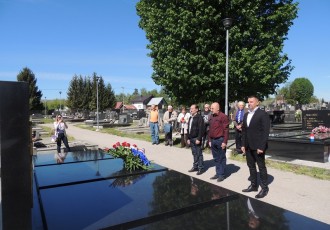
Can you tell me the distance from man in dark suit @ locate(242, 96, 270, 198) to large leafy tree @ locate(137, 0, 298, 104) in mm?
8976

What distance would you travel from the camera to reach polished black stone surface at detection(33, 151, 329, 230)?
10.5 feet

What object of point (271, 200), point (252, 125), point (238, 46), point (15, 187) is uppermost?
point (238, 46)

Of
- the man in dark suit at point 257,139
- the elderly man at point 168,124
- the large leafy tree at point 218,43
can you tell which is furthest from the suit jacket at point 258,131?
the large leafy tree at point 218,43

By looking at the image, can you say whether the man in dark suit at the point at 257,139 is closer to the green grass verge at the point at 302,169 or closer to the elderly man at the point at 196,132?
the elderly man at the point at 196,132

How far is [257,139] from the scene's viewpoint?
5.65 meters

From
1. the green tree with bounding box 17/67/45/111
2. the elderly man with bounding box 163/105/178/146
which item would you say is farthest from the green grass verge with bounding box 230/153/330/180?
the green tree with bounding box 17/67/45/111

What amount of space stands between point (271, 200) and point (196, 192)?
6.84ft

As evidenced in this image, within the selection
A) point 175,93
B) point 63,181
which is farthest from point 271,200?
point 175,93

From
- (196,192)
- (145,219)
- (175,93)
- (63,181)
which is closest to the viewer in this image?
(145,219)

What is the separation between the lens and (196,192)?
14.2ft

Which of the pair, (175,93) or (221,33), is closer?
(221,33)

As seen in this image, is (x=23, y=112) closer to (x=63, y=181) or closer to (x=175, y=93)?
(x=63, y=181)

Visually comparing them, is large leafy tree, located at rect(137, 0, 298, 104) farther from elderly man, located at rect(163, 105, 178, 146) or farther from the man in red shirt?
the man in red shirt

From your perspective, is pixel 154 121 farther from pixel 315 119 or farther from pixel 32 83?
pixel 32 83
